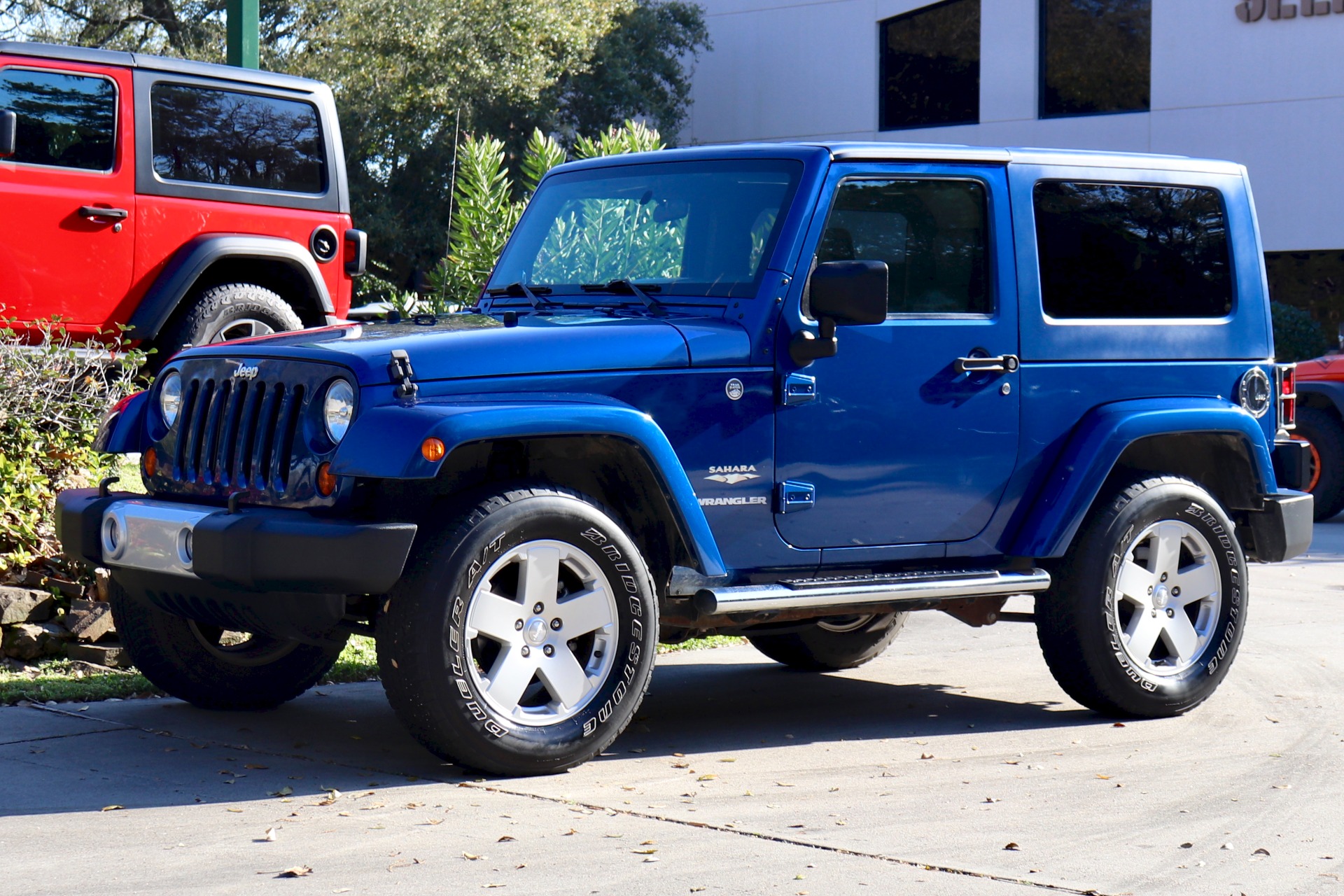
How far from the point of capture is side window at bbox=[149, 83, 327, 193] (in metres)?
9.95

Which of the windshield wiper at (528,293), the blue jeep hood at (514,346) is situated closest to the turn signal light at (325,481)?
the blue jeep hood at (514,346)

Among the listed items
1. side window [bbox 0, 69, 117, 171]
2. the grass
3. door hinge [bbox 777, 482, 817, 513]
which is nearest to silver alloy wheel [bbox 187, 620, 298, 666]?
the grass

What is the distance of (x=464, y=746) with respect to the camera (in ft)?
16.9

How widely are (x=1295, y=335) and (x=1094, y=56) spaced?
20.8 feet

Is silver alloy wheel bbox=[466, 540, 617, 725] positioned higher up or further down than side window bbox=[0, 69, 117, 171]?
further down

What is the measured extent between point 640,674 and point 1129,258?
263 cm

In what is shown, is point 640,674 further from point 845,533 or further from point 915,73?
point 915,73

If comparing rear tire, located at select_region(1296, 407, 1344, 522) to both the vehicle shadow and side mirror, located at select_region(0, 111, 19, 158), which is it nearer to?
the vehicle shadow

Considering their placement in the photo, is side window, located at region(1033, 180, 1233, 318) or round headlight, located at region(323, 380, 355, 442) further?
side window, located at region(1033, 180, 1233, 318)

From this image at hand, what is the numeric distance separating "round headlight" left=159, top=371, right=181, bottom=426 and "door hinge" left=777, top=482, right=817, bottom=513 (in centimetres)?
201

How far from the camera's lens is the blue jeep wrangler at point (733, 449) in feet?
16.8

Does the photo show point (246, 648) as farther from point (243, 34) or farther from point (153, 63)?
point (243, 34)

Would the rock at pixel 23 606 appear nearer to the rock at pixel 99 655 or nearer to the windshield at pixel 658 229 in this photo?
the rock at pixel 99 655

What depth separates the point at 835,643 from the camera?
7488 mm
